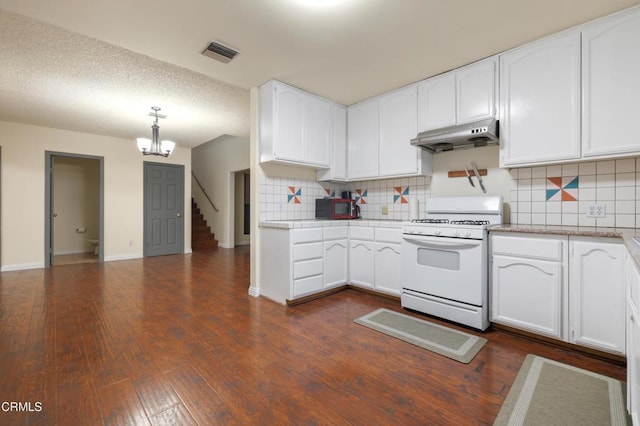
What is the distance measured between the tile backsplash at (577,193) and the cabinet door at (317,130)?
2049mm

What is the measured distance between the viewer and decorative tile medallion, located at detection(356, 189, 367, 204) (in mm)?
4098

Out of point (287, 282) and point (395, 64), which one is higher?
point (395, 64)

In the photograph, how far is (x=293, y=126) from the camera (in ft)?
10.8

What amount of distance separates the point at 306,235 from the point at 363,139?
1.54 meters

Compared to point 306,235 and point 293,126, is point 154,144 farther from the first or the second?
point 306,235

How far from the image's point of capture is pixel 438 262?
2.59 m

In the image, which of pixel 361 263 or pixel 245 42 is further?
pixel 361 263

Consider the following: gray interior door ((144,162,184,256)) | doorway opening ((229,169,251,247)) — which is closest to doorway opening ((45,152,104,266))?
gray interior door ((144,162,184,256))

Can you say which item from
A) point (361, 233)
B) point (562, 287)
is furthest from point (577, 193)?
point (361, 233)

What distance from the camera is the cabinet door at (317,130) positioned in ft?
11.4

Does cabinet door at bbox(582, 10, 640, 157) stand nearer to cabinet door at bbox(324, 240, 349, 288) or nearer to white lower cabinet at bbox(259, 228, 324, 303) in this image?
cabinet door at bbox(324, 240, 349, 288)

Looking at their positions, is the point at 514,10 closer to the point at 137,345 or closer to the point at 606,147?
the point at 606,147

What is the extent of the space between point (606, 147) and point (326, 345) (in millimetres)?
2520

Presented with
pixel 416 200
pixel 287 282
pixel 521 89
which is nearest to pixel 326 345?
pixel 287 282
